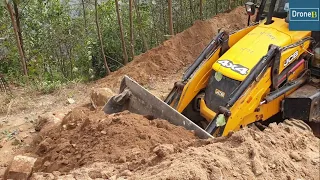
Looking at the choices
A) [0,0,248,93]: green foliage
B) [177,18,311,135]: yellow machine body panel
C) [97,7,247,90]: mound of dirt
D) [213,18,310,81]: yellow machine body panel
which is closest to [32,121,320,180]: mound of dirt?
[177,18,311,135]: yellow machine body panel

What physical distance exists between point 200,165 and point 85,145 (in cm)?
187

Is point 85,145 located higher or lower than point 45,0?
lower

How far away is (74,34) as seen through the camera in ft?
47.4

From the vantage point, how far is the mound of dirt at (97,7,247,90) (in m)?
10.7

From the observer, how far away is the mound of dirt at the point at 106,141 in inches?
196

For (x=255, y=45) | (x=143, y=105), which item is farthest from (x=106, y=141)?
(x=255, y=45)

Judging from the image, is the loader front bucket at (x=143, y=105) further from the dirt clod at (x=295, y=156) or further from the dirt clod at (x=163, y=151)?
the dirt clod at (x=295, y=156)

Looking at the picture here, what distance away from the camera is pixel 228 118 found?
569 centimetres

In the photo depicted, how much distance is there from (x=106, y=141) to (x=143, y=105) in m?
1.18

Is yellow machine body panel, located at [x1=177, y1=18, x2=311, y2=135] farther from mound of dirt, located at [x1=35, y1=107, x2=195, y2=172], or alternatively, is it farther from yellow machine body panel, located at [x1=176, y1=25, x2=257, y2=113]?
mound of dirt, located at [x1=35, y1=107, x2=195, y2=172]

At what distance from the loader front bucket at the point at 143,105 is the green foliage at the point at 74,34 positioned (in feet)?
20.2

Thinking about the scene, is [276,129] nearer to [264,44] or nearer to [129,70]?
[264,44]

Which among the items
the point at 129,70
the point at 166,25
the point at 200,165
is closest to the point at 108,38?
the point at 166,25

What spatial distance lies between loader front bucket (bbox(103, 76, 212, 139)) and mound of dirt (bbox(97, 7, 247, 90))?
128 inches
